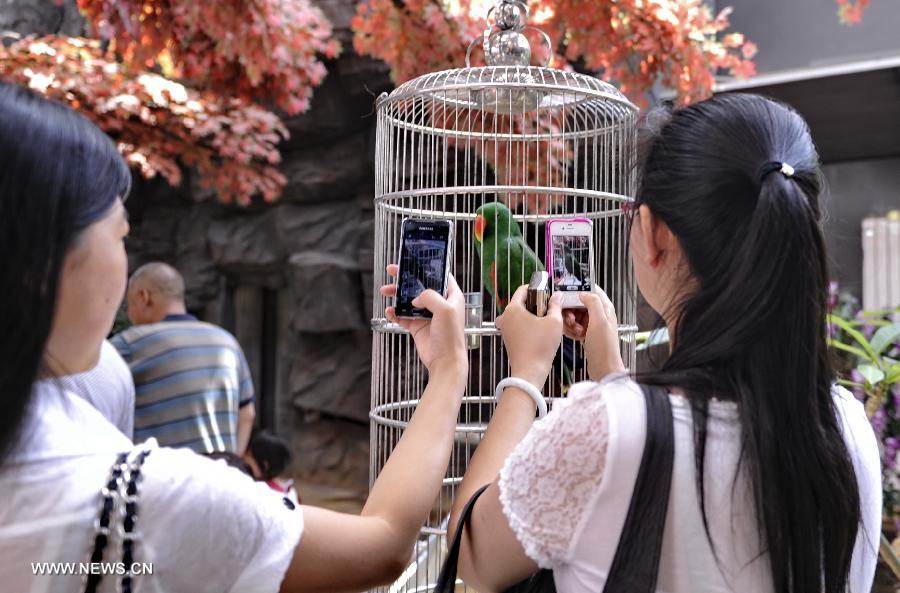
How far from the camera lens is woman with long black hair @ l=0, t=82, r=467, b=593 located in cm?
56

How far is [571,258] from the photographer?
106 centimetres

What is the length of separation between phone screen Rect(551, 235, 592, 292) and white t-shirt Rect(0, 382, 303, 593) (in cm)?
53

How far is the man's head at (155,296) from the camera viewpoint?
2328 millimetres

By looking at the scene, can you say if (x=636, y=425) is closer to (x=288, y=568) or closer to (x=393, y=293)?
(x=288, y=568)

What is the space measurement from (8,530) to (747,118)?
68cm

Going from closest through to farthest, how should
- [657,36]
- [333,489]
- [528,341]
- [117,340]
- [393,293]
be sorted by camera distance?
[528,341] < [393,293] < [117,340] < [657,36] < [333,489]

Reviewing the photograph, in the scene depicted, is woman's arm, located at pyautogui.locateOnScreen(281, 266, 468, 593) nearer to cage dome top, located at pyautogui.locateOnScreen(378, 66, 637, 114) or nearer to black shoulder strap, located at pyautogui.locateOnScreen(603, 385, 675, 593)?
black shoulder strap, located at pyautogui.locateOnScreen(603, 385, 675, 593)

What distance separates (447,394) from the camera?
783 millimetres

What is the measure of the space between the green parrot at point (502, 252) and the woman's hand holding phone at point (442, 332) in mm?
380

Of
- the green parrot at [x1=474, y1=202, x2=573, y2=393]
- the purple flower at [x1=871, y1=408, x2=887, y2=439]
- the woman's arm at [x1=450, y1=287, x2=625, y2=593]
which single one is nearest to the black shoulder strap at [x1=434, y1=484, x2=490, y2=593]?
Answer: the woman's arm at [x1=450, y1=287, x2=625, y2=593]

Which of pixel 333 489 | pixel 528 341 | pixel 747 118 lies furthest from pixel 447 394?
pixel 333 489

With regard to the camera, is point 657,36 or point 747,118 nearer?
point 747,118

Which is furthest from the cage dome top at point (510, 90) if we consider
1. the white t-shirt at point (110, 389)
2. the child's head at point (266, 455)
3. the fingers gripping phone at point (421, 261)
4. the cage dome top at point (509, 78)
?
the child's head at point (266, 455)

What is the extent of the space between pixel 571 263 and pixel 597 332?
146 mm
